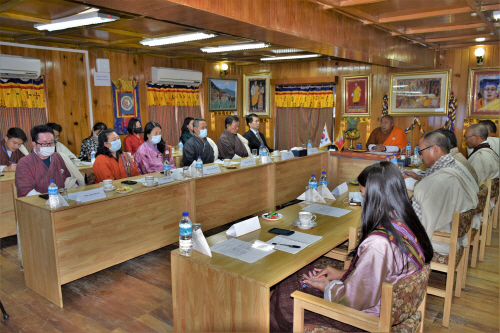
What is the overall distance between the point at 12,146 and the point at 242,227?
4.42 m

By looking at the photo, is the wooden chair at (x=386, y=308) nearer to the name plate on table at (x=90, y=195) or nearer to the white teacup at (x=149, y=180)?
the name plate on table at (x=90, y=195)

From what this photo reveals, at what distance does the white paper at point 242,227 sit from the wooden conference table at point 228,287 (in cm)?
11


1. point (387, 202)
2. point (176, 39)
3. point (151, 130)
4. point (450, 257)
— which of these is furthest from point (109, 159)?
point (450, 257)

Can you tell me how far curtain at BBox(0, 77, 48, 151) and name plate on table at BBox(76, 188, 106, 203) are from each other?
11.9 feet

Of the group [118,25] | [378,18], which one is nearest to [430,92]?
[378,18]

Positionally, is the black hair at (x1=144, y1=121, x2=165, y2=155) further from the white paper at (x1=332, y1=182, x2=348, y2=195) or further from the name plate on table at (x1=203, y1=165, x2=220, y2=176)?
the white paper at (x1=332, y1=182, x2=348, y2=195)

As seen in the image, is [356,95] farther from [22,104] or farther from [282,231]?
[22,104]

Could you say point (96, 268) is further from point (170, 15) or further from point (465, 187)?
point (465, 187)

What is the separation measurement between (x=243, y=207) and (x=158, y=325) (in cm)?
242

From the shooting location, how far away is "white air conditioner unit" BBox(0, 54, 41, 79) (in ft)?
18.6

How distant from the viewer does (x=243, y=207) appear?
16.8 feet

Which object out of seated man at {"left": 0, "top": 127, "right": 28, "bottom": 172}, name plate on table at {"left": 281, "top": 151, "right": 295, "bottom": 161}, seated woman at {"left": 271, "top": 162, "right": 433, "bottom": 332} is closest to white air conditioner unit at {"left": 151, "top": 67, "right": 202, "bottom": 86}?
A: seated man at {"left": 0, "top": 127, "right": 28, "bottom": 172}

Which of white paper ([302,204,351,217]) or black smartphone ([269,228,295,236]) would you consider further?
white paper ([302,204,351,217])

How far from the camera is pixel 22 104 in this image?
611cm
